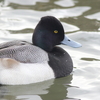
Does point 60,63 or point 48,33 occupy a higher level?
point 48,33

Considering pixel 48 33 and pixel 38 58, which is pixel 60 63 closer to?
pixel 38 58

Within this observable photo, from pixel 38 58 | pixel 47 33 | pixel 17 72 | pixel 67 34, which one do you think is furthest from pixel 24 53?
pixel 67 34

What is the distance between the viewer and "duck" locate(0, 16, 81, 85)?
6.15 m

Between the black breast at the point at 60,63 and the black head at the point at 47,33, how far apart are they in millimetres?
148

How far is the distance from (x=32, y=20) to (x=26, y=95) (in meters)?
4.03


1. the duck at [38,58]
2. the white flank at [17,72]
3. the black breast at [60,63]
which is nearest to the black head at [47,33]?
the duck at [38,58]

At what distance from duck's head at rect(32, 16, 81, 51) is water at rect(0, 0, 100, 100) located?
2.10 feet

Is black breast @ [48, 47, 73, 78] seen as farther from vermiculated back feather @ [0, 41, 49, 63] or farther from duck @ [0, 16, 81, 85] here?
vermiculated back feather @ [0, 41, 49, 63]

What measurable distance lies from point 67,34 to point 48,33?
2.33 m

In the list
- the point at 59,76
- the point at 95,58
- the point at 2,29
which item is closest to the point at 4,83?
the point at 59,76

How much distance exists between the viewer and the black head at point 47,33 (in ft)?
21.5

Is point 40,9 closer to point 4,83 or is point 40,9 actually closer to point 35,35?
point 35,35

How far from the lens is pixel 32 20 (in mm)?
9695

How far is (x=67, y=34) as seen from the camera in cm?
895
